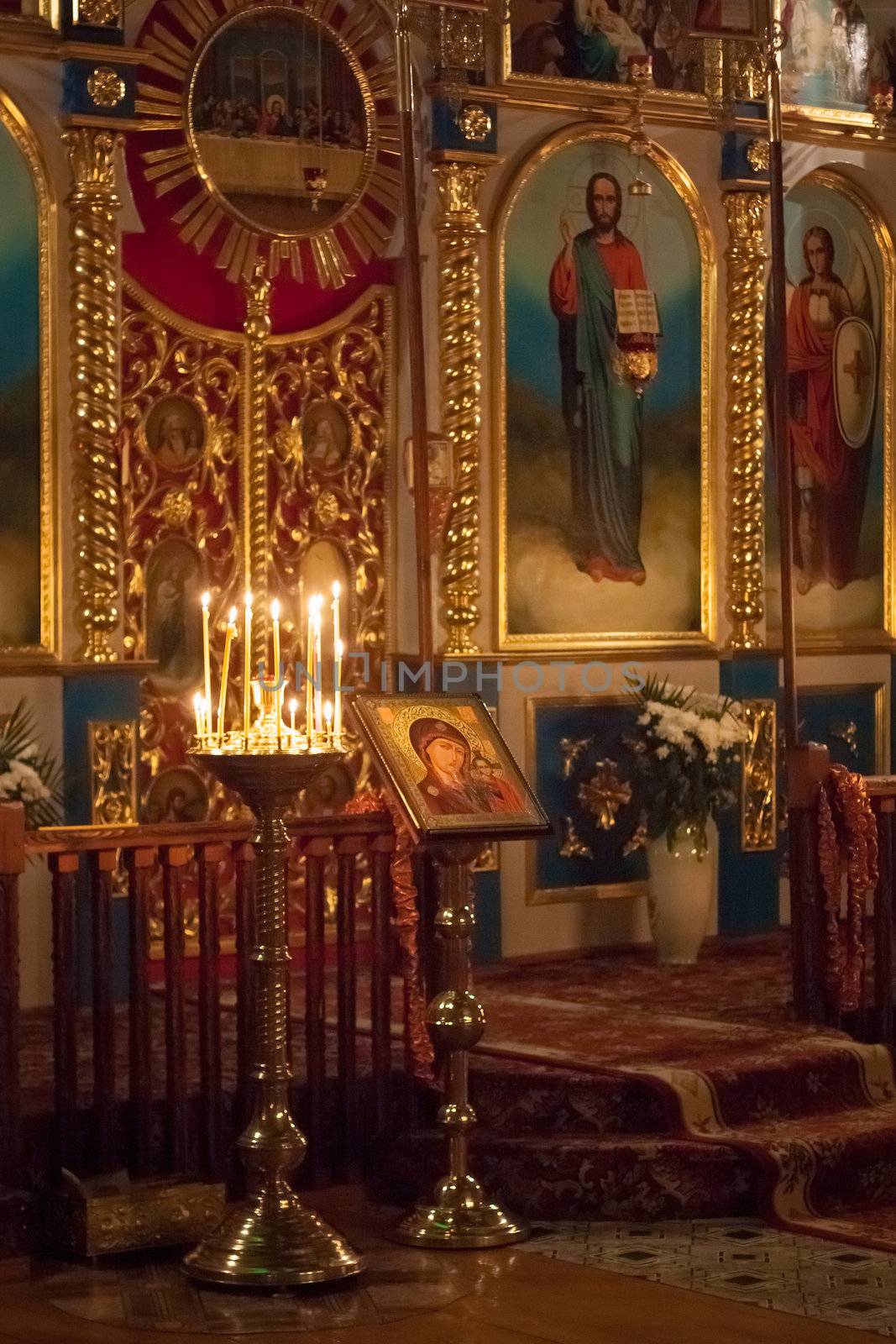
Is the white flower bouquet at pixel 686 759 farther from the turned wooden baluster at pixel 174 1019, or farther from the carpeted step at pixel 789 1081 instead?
the turned wooden baluster at pixel 174 1019

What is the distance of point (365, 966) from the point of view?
9.11 metres

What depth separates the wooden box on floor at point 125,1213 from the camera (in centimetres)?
607

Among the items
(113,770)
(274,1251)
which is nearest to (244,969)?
(274,1251)

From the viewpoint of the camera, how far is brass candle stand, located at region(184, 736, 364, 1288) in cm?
578

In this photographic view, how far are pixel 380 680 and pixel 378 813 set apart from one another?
242 cm

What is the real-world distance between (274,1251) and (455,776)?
135 centimetres

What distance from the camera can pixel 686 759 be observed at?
351 inches

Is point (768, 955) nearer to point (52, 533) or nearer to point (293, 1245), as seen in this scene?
point (52, 533)

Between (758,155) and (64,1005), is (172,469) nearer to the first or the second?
(758,155)

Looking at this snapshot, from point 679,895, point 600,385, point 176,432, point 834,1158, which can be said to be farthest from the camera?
point 600,385

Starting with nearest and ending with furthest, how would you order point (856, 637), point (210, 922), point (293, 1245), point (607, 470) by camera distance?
point (293, 1245) < point (210, 922) < point (607, 470) < point (856, 637)

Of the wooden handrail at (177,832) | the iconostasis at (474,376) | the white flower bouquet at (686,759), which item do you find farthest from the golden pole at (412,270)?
the white flower bouquet at (686,759)

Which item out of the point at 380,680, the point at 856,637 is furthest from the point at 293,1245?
the point at 856,637

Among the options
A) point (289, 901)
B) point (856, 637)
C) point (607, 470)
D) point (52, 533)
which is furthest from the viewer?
point (856, 637)
